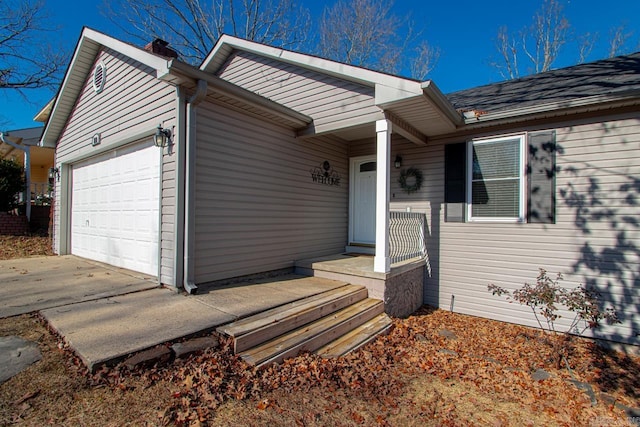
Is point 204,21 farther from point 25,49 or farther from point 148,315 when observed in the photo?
point 148,315

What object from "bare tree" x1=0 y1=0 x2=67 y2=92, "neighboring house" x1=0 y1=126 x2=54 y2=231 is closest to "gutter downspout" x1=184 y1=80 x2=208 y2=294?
"neighboring house" x1=0 y1=126 x2=54 y2=231

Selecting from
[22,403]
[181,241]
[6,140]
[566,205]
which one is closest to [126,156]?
[181,241]

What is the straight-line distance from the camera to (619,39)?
1494 centimetres

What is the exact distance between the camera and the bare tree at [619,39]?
1475cm

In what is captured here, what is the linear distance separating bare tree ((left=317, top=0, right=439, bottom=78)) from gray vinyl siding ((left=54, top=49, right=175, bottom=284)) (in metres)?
11.4

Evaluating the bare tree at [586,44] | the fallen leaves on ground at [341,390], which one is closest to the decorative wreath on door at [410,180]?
the fallen leaves on ground at [341,390]

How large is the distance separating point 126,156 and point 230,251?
2784 millimetres

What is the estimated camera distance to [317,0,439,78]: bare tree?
1505 cm

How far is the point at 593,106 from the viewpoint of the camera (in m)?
4.78

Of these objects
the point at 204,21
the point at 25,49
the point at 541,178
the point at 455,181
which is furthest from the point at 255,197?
the point at 25,49

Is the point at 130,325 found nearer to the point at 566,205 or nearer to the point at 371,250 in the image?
the point at 371,250

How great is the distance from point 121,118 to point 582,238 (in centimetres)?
807

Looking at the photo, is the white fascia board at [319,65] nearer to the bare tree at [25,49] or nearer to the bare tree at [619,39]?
the bare tree at [25,49]

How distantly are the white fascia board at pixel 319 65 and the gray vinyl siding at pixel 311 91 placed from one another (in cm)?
15
